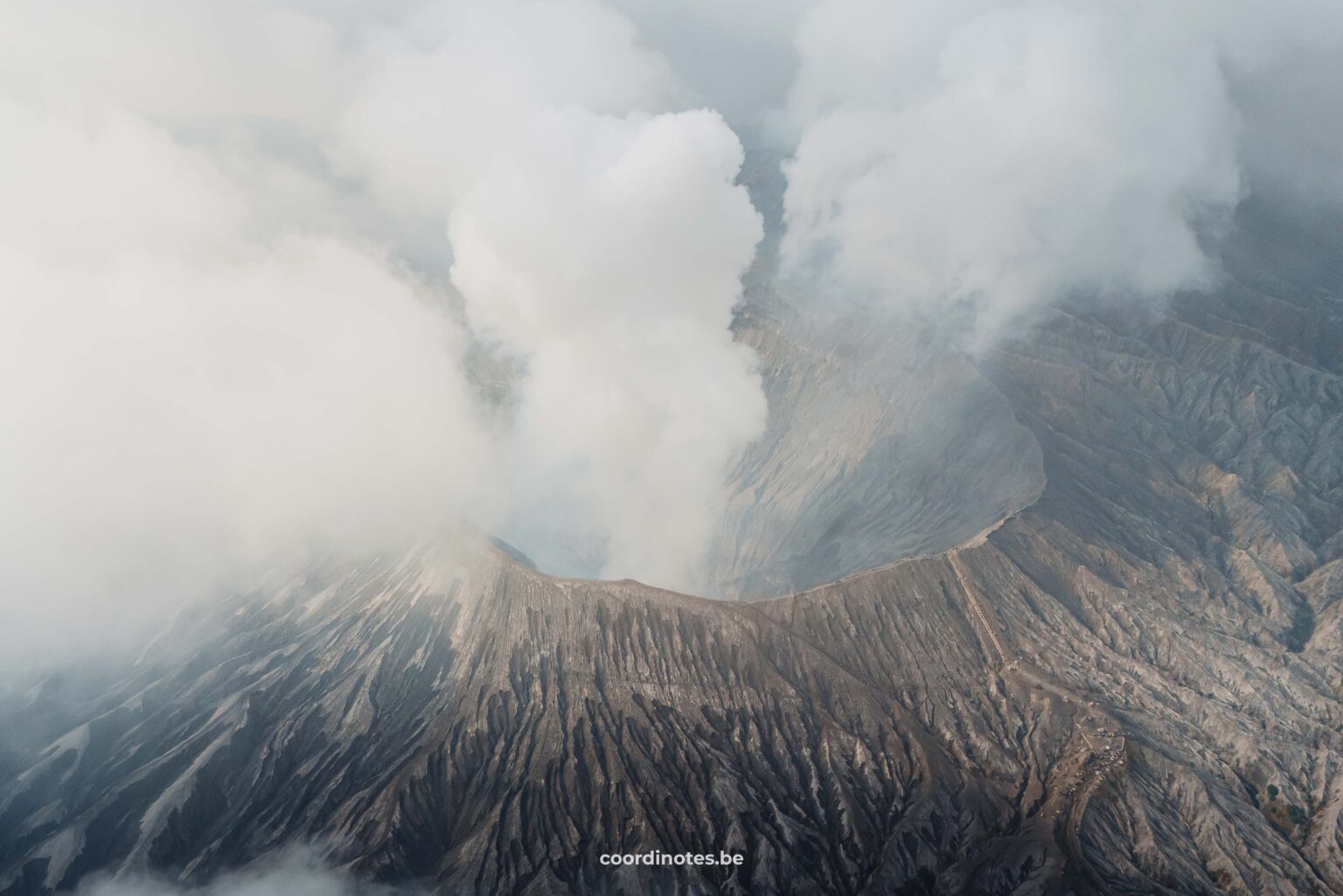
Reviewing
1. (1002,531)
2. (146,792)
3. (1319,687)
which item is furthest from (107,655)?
(1319,687)

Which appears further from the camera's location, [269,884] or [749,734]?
[749,734]

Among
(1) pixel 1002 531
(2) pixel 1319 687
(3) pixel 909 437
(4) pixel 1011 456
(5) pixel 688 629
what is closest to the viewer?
(5) pixel 688 629

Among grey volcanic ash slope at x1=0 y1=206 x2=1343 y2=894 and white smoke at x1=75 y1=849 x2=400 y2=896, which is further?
grey volcanic ash slope at x1=0 y1=206 x2=1343 y2=894

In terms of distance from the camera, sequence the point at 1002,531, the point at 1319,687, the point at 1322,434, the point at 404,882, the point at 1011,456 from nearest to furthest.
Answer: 1. the point at 404,882
2. the point at 1319,687
3. the point at 1002,531
4. the point at 1011,456
5. the point at 1322,434

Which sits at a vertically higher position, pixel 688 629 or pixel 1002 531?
pixel 1002 531

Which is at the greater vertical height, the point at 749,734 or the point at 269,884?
the point at 749,734

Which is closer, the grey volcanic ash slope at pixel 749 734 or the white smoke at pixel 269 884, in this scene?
the white smoke at pixel 269 884

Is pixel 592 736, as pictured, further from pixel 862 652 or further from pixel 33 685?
pixel 33 685

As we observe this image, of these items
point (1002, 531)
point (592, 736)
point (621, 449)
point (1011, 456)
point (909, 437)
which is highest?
point (621, 449)
